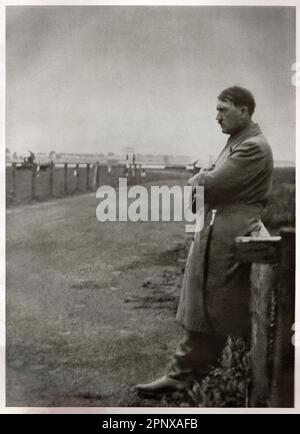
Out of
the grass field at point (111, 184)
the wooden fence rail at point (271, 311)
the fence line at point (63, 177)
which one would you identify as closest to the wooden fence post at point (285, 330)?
the wooden fence rail at point (271, 311)

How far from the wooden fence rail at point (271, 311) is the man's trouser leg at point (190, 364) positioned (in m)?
0.21

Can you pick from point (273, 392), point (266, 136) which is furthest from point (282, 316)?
point (266, 136)

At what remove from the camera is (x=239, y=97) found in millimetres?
3037

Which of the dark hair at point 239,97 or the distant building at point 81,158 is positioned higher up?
the dark hair at point 239,97

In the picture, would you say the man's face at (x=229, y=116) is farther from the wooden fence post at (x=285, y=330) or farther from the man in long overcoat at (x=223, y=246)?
the wooden fence post at (x=285, y=330)

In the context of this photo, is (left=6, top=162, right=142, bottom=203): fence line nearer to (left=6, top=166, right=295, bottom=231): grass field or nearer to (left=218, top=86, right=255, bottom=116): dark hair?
(left=6, top=166, right=295, bottom=231): grass field

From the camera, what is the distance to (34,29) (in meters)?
3.10

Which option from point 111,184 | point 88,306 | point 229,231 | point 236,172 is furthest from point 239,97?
point 88,306

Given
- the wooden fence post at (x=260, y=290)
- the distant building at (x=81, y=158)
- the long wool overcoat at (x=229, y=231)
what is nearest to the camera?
the wooden fence post at (x=260, y=290)

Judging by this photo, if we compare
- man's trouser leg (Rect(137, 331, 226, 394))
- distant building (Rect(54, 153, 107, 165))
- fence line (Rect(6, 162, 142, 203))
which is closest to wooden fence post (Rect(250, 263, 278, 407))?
man's trouser leg (Rect(137, 331, 226, 394))

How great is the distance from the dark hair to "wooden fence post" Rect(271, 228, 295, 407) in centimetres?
68

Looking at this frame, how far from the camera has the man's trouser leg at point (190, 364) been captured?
2.99 meters

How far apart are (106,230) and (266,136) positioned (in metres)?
0.97
